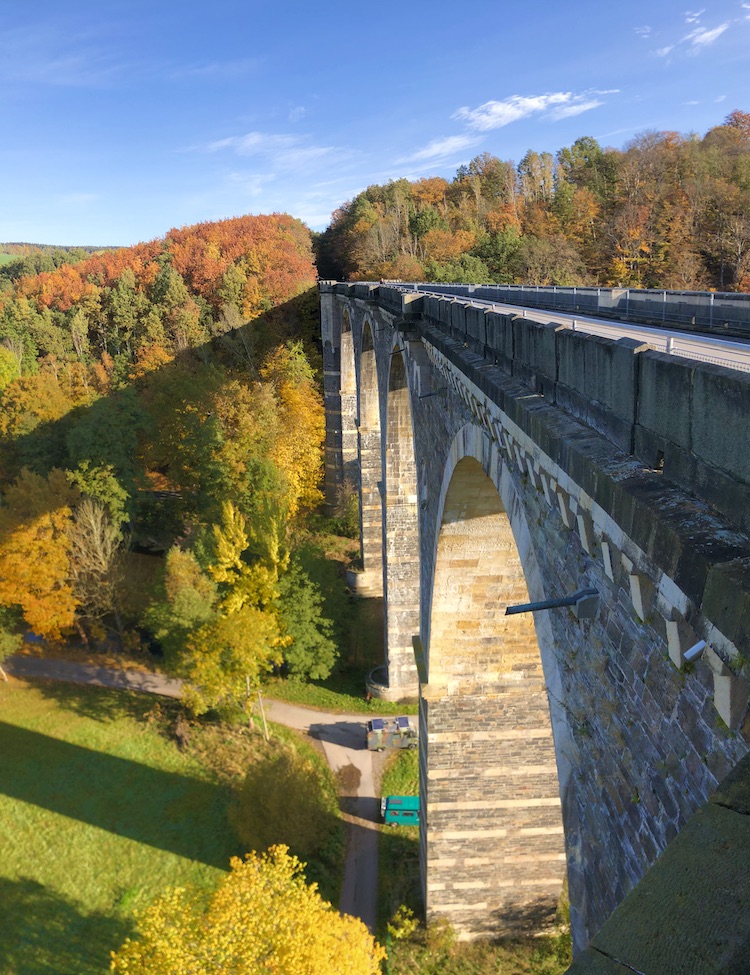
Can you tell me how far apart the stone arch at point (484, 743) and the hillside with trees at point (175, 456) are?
29.6ft

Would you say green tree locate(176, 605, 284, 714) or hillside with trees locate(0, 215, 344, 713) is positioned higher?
hillside with trees locate(0, 215, 344, 713)

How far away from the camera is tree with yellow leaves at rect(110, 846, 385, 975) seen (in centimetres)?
1025

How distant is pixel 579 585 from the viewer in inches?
176

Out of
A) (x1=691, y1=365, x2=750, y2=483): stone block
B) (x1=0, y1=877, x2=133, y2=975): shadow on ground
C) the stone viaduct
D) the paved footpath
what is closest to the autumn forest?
the paved footpath

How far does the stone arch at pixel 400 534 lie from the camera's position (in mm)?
18031

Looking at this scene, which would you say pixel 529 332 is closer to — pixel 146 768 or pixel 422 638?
pixel 422 638

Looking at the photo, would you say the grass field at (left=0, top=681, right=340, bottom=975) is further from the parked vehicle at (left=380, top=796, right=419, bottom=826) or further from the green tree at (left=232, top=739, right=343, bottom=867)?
the parked vehicle at (left=380, top=796, right=419, bottom=826)

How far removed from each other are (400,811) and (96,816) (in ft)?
29.4

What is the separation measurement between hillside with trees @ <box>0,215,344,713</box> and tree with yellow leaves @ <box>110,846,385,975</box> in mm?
8828

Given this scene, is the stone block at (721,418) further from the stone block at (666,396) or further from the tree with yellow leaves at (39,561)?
the tree with yellow leaves at (39,561)

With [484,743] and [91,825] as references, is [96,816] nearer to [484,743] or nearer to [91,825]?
[91,825]

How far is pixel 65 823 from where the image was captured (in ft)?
59.8

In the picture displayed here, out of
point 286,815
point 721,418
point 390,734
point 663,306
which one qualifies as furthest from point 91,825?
point 721,418

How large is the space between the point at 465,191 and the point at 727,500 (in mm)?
66078
